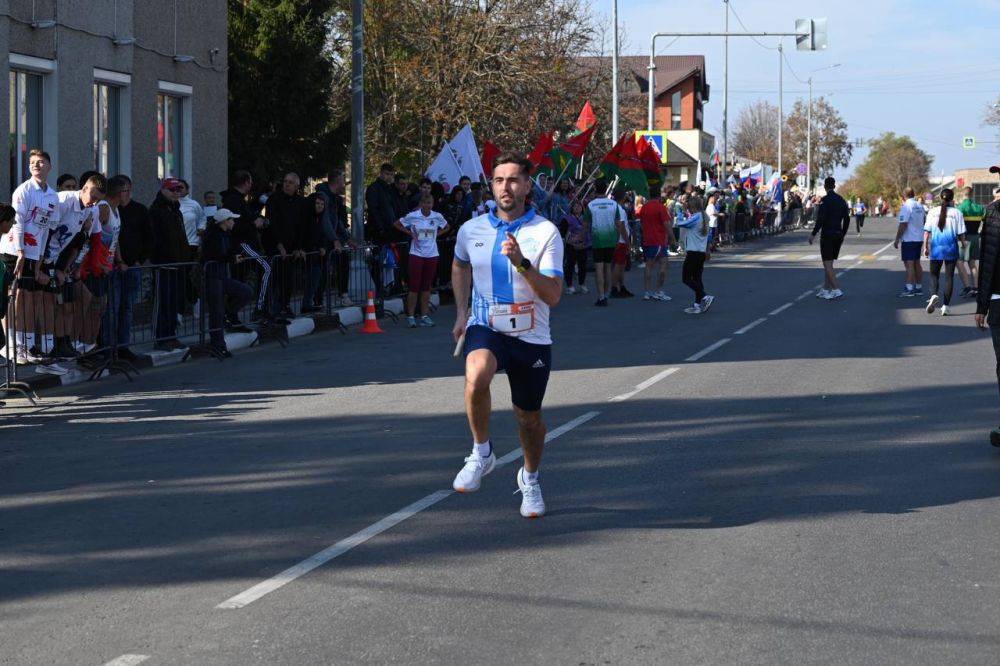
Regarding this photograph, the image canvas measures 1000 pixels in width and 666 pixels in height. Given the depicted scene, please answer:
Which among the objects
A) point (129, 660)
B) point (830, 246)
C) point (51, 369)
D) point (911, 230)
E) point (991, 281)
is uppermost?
point (911, 230)

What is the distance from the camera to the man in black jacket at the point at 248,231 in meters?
16.2

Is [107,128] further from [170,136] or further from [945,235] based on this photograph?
[945,235]

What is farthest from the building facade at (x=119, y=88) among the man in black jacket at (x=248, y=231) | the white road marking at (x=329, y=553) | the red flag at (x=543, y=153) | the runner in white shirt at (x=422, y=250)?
the white road marking at (x=329, y=553)

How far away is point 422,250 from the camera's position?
61.7 ft

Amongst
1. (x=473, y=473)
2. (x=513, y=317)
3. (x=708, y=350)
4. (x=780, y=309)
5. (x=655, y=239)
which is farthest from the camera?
(x=655, y=239)

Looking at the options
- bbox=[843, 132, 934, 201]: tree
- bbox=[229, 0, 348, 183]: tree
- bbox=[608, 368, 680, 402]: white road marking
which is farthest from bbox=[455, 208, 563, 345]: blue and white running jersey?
bbox=[843, 132, 934, 201]: tree

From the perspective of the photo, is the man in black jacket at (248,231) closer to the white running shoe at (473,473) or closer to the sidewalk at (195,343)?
the sidewalk at (195,343)

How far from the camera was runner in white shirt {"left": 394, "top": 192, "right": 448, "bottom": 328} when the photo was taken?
1869 centimetres

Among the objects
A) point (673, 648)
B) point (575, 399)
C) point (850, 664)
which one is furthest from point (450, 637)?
point (575, 399)

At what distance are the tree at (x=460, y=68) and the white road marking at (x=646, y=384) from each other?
25636 millimetres

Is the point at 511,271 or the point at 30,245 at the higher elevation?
the point at 30,245

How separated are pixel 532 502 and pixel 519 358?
0.77 m

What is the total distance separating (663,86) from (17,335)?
83.4m

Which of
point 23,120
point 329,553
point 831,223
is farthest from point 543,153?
point 329,553
